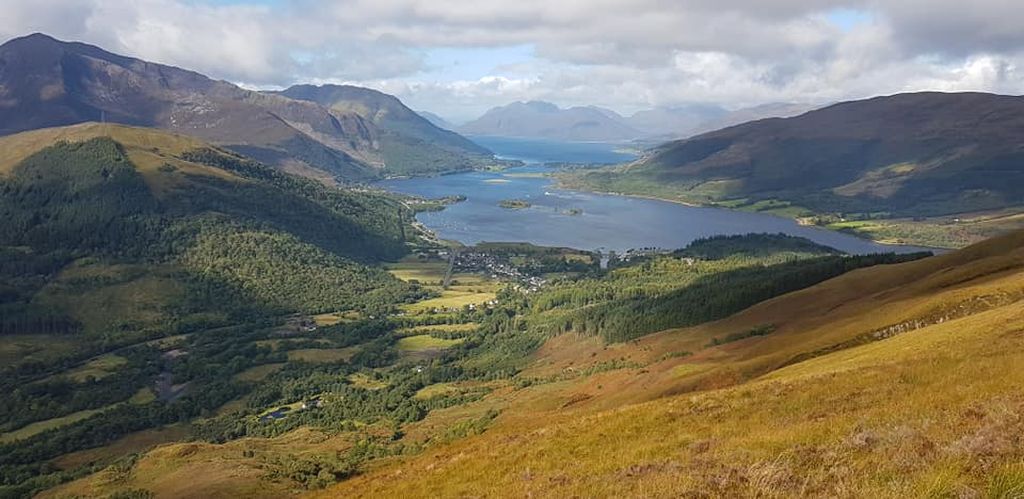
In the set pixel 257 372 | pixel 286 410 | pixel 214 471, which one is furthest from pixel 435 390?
pixel 214 471

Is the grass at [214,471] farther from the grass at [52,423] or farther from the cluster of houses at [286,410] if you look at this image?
the grass at [52,423]

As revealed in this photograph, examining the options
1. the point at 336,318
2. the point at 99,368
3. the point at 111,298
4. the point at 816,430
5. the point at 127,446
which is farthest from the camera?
the point at 336,318

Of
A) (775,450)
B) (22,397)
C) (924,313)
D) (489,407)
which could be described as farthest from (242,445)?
(775,450)

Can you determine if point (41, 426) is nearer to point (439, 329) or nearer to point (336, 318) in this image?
point (336, 318)

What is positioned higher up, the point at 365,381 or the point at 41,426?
the point at 365,381

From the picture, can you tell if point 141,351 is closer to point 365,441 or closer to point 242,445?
point 242,445
